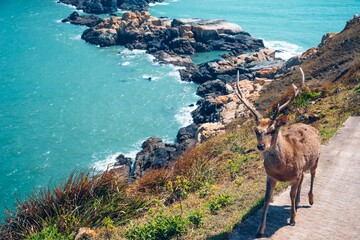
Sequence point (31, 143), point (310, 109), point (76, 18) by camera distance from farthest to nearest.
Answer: point (76, 18) → point (31, 143) → point (310, 109)

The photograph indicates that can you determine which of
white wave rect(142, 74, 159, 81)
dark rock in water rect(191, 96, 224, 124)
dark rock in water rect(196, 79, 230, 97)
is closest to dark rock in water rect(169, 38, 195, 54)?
white wave rect(142, 74, 159, 81)

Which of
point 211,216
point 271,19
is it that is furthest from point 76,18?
point 211,216

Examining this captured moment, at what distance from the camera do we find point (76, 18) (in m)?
79.0

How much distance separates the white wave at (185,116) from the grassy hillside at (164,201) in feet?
74.1

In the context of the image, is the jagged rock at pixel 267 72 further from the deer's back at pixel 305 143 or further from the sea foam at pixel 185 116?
the deer's back at pixel 305 143

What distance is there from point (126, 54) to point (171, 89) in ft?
55.7

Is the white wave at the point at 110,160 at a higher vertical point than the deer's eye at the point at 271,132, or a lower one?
lower

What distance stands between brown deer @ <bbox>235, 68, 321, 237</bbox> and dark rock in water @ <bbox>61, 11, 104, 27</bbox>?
232ft

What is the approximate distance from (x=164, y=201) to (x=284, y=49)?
53.5 meters

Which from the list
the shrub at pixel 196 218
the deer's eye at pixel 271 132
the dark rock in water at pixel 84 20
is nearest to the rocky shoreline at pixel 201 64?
the dark rock in water at pixel 84 20

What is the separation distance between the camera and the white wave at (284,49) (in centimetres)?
5834

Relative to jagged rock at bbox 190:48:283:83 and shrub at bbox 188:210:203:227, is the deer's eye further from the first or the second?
jagged rock at bbox 190:48:283:83

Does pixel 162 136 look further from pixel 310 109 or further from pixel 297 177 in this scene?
pixel 297 177

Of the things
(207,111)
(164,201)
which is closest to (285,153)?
(164,201)
